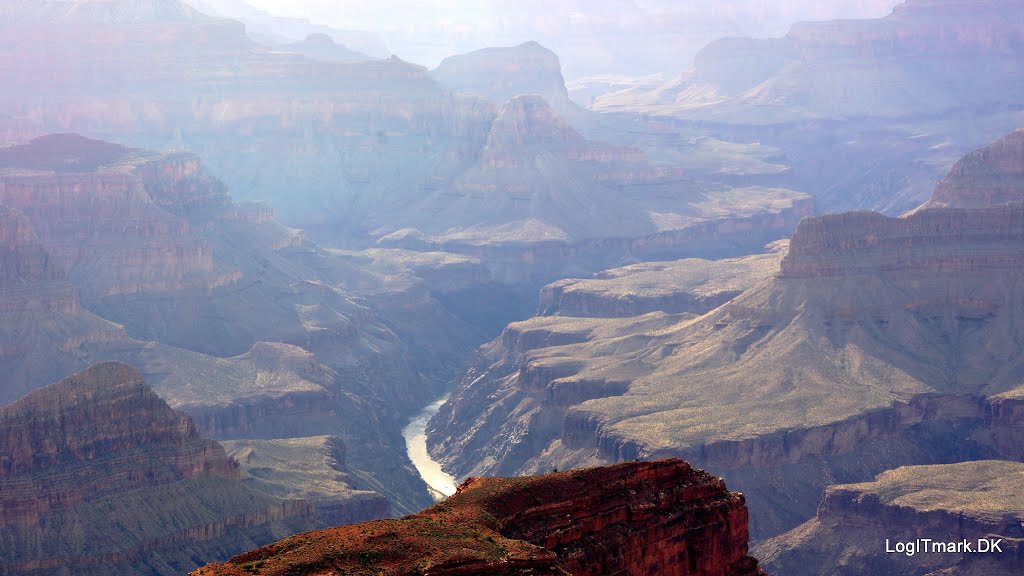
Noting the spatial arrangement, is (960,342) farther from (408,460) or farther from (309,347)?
(309,347)

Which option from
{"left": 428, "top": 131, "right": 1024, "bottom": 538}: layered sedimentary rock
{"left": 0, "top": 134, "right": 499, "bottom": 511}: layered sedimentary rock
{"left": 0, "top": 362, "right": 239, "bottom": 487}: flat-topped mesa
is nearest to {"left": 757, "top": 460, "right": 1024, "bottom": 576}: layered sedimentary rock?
{"left": 428, "top": 131, "right": 1024, "bottom": 538}: layered sedimentary rock

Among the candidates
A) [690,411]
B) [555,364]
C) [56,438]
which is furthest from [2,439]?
[555,364]

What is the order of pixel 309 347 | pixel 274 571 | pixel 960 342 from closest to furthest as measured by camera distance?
pixel 274 571, pixel 960 342, pixel 309 347

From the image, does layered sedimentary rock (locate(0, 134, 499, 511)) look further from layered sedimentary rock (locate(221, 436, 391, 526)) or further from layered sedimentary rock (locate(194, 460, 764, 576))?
layered sedimentary rock (locate(194, 460, 764, 576))

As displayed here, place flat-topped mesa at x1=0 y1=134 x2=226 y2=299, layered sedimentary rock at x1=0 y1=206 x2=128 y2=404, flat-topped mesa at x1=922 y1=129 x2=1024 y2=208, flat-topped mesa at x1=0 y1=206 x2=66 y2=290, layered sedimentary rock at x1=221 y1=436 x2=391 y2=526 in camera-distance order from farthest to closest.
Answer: flat-topped mesa at x1=922 y1=129 x2=1024 y2=208
flat-topped mesa at x1=0 y1=134 x2=226 y2=299
flat-topped mesa at x1=0 y1=206 x2=66 y2=290
layered sedimentary rock at x1=0 y1=206 x2=128 y2=404
layered sedimentary rock at x1=221 y1=436 x2=391 y2=526

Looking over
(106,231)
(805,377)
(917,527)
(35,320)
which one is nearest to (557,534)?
(917,527)

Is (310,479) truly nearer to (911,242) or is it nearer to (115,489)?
(115,489)
